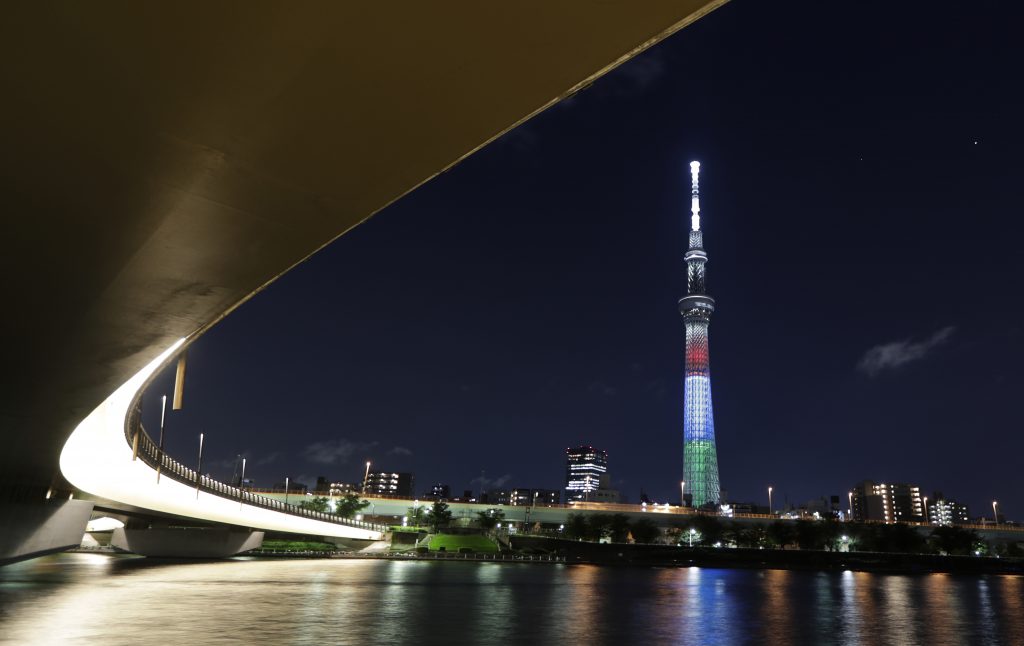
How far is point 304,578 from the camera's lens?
40906 mm

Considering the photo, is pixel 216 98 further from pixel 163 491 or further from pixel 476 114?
pixel 163 491

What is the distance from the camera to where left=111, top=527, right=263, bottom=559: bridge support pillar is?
62000 mm

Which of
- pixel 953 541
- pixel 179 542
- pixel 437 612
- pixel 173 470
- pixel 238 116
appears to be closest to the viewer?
pixel 238 116

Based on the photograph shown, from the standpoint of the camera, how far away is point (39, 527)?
41.2 meters

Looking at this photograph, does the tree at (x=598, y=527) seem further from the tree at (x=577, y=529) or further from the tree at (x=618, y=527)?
the tree at (x=577, y=529)

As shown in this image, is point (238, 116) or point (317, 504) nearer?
point (238, 116)

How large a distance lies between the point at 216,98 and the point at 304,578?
39871 mm

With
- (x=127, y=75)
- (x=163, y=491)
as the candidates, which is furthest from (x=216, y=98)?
(x=163, y=491)

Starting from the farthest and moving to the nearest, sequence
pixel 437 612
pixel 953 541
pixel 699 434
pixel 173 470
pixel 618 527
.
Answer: pixel 699 434 < pixel 618 527 < pixel 953 541 < pixel 173 470 < pixel 437 612

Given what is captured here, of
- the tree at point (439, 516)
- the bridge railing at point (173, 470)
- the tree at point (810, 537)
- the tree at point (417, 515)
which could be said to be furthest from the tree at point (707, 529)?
the bridge railing at point (173, 470)

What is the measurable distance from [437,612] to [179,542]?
1789 inches

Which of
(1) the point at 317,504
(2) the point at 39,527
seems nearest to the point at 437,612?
(2) the point at 39,527

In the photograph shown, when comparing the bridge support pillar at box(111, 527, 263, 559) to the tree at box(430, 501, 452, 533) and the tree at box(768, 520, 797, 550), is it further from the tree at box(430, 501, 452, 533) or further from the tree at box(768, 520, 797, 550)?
the tree at box(768, 520, 797, 550)

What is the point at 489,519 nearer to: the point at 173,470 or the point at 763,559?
the point at 763,559
